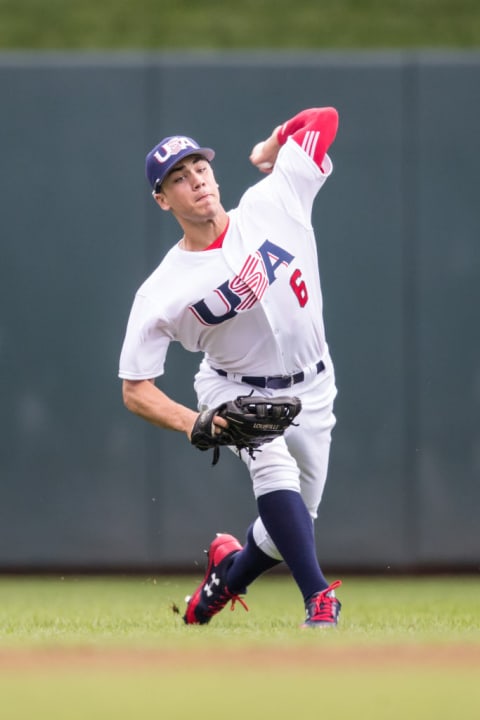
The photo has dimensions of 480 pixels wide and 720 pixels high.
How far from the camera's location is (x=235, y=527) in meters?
7.66

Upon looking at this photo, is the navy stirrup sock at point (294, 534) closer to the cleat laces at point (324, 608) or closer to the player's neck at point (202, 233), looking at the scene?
the cleat laces at point (324, 608)

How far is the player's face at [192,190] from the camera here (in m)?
5.12

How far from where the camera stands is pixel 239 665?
143 inches

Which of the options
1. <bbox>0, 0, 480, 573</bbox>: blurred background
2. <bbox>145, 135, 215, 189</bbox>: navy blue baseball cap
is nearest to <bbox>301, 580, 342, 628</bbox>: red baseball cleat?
<bbox>145, 135, 215, 189</bbox>: navy blue baseball cap

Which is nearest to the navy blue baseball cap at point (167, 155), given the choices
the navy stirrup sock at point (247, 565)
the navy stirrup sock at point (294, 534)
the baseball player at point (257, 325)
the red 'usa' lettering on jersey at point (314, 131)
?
the baseball player at point (257, 325)

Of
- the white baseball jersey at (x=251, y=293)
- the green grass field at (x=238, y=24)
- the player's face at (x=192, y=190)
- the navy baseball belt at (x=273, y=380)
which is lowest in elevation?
the navy baseball belt at (x=273, y=380)

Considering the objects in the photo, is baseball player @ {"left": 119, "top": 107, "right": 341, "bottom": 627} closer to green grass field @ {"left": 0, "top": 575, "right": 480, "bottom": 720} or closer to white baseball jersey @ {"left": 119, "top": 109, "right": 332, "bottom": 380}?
white baseball jersey @ {"left": 119, "top": 109, "right": 332, "bottom": 380}

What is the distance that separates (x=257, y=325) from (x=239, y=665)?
1748mm

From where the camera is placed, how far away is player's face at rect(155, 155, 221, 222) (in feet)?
16.8

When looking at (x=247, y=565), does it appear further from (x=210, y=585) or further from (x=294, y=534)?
(x=294, y=534)

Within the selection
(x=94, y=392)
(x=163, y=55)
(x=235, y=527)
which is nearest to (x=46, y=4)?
(x=163, y=55)

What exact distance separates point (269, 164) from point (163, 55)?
2.35 m

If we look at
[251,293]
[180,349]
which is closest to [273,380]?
[251,293]

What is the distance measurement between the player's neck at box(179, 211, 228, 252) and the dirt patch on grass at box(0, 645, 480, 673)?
167 cm
